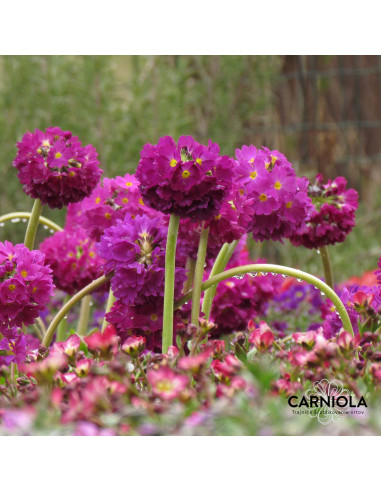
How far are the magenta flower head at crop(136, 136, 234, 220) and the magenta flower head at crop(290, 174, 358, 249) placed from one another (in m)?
0.36

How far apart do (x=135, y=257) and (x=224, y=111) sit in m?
2.64

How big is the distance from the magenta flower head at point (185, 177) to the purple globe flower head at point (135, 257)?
0.32ft

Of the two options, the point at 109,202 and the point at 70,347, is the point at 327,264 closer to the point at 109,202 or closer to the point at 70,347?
the point at 109,202

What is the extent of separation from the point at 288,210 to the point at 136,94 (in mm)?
2319

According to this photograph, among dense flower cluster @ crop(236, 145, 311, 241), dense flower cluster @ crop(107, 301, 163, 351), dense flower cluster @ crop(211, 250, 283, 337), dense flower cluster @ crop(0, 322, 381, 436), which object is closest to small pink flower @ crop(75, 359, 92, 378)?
dense flower cluster @ crop(0, 322, 381, 436)

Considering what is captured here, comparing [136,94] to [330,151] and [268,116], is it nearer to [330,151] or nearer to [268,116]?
[268,116]

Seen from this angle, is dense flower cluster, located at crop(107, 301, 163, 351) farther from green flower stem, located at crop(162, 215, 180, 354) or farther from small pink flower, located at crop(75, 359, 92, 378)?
small pink flower, located at crop(75, 359, 92, 378)

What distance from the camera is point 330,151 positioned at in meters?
3.62

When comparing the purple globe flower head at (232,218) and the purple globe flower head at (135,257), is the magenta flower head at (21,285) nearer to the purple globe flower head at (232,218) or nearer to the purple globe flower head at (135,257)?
the purple globe flower head at (135,257)

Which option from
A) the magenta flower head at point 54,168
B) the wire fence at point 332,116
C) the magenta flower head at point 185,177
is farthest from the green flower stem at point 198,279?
the wire fence at point 332,116

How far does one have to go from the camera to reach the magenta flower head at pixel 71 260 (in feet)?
4.53

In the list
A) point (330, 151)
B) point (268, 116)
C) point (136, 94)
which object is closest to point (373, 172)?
point (330, 151)

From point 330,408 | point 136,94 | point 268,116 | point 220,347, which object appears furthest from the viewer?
point 268,116

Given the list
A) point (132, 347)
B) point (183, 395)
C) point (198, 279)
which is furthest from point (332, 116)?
point (183, 395)
